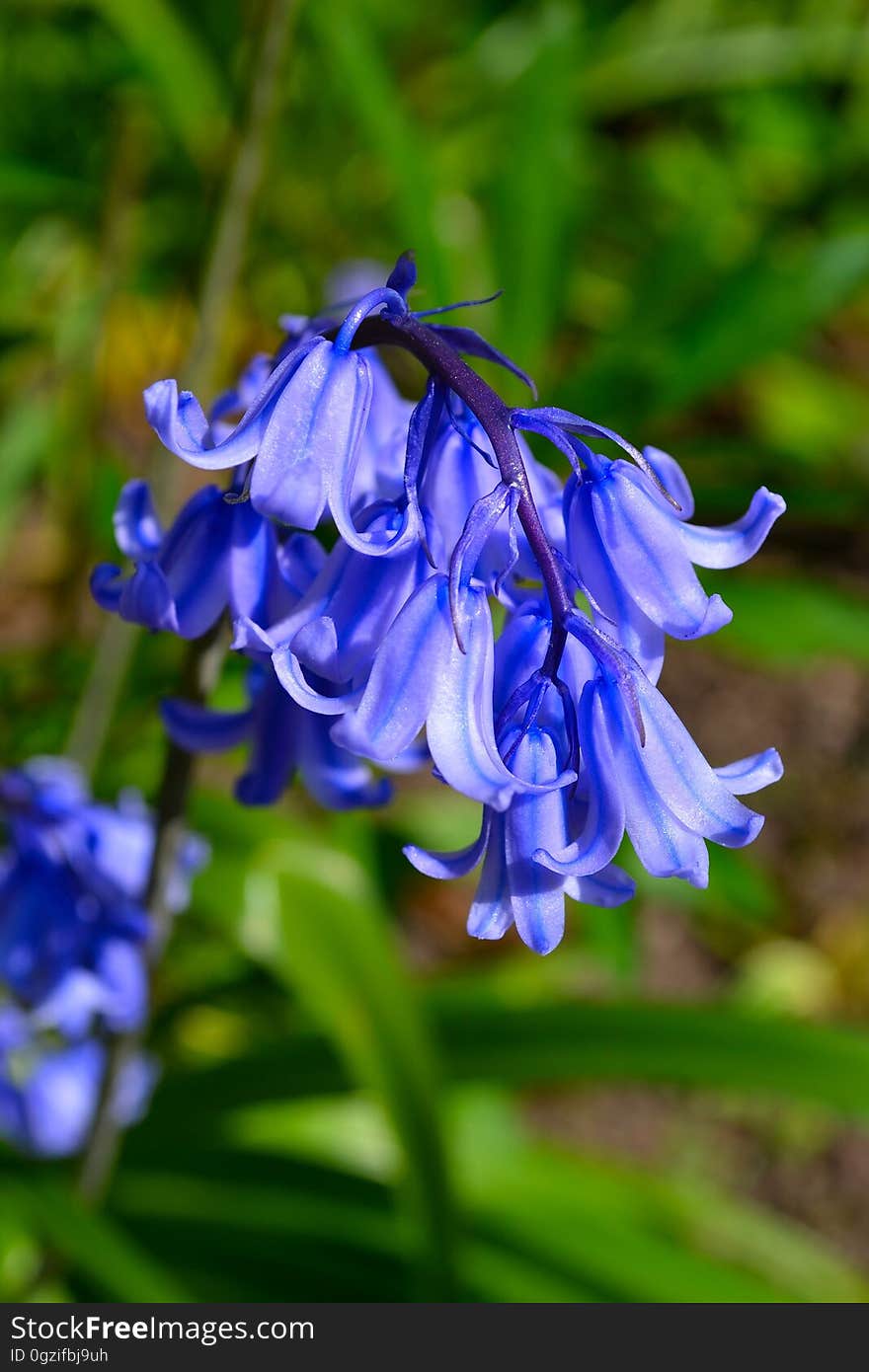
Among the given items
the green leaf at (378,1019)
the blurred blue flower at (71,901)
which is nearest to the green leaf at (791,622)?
the green leaf at (378,1019)

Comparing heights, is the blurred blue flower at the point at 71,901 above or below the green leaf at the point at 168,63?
below

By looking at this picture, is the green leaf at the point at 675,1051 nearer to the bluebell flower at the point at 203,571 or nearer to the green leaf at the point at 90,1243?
the green leaf at the point at 90,1243

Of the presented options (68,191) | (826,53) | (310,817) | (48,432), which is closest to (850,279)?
(68,191)

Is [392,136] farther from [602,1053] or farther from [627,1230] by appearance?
[627,1230]

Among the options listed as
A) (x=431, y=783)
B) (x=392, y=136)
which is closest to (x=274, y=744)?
(x=392, y=136)

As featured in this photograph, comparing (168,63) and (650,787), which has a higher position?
(168,63)
